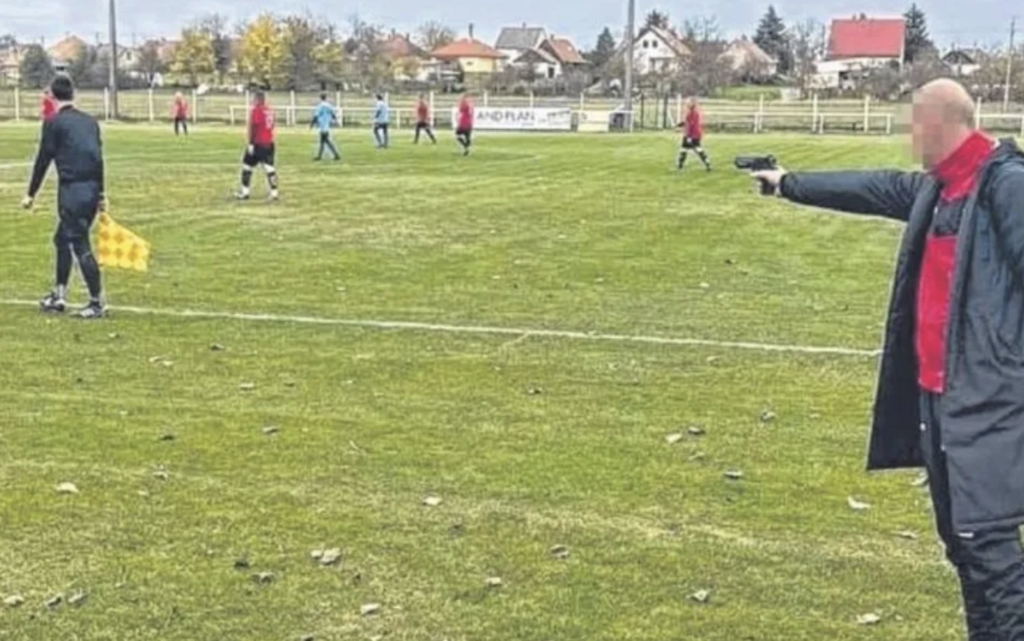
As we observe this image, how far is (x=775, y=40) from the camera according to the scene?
4857 inches

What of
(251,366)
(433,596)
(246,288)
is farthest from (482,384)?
(246,288)

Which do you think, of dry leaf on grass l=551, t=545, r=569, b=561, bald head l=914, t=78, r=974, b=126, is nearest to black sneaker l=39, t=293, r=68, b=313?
dry leaf on grass l=551, t=545, r=569, b=561

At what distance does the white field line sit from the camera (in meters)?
11.8

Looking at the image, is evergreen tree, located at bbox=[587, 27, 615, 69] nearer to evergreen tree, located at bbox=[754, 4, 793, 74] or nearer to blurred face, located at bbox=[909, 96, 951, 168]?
evergreen tree, located at bbox=[754, 4, 793, 74]

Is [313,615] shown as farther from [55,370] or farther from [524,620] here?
[55,370]

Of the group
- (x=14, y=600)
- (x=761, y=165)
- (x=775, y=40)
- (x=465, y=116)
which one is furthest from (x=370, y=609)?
(x=775, y=40)

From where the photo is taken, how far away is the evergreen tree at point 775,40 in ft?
369

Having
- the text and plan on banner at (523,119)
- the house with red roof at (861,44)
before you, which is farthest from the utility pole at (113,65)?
the house with red roof at (861,44)

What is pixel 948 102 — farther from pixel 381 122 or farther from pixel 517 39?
pixel 517 39

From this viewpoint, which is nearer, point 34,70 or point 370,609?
point 370,609

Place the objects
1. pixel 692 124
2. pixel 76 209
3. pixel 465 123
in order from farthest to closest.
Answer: pixel 465 123
pixel 692 124
pixel 76 209

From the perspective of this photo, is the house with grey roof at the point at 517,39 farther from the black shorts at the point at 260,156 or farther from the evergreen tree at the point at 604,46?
the black shorts at the point at 260,156

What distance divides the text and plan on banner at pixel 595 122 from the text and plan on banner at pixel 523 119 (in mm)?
579

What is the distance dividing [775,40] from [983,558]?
402 ft
